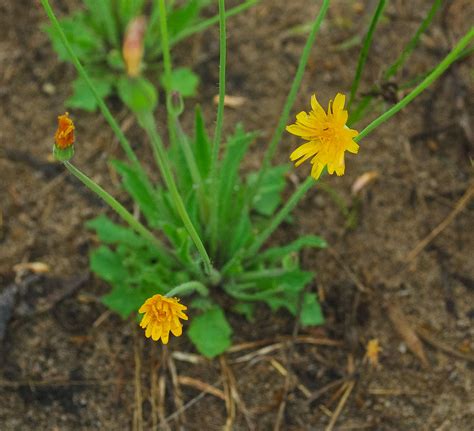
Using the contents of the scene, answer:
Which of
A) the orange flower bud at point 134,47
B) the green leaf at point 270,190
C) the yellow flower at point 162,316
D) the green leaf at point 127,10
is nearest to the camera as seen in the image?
the orange flower bud at point 134,47

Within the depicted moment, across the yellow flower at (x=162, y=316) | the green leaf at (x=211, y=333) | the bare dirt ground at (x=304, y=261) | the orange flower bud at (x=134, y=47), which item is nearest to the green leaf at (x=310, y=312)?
the bare dirt ground at (x=304, y=261)

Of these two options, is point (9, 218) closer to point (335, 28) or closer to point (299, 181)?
point (299, 181)

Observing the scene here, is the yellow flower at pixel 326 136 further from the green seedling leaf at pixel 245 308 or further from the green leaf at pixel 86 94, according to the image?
the green leaf at pixel 86 94

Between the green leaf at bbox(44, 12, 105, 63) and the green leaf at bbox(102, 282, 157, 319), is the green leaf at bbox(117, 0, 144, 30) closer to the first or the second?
the green leaf at bbox(44, 12, 105, 63)

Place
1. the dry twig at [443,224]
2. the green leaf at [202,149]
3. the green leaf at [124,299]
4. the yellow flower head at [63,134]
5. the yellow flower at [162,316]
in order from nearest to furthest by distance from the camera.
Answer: the yellow flower head at [63,134] < the yellow flower at [162,316] < the green leaf at [202,149] < the green leaf at [124,299] < the dry twig at [443,224]

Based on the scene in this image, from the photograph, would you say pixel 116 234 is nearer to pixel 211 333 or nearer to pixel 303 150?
pixel 211 333

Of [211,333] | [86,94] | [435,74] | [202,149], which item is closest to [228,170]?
[202,149]

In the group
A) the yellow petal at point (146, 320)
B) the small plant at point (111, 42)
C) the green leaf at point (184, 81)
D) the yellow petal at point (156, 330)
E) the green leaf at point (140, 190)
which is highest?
the small plant at point (111, 42)

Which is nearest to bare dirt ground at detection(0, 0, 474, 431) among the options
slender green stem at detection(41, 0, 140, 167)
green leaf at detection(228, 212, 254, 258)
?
green leaf at detection(228, 212, 254, 258)

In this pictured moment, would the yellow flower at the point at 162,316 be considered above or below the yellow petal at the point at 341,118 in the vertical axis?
below
